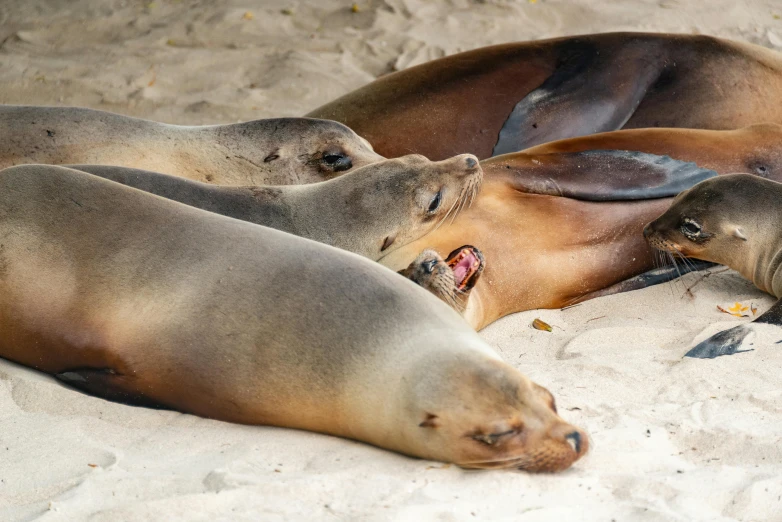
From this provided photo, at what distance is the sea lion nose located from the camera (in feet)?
9.32

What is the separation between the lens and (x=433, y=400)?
113 inches

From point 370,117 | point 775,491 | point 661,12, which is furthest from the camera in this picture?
point 661,12

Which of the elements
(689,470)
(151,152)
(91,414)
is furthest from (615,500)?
(151,152)

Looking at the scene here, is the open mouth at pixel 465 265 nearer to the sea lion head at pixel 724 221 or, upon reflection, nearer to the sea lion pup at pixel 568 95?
the sea lion head at pixel 724 221

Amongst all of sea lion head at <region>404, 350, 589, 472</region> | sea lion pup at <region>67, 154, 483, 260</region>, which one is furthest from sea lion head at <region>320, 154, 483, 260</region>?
sea lion head at <region>404, 350, 589, 472</region>

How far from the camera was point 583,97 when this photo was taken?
5.63 meters

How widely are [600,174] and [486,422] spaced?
2.28 metres

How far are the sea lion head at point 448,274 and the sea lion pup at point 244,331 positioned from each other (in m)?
0.51

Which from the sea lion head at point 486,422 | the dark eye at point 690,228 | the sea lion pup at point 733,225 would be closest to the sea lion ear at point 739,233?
the sea lion pup at point 733,225

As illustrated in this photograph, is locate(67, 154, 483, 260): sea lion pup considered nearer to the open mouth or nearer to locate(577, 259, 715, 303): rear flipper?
the open mouth

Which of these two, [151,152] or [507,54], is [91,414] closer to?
[151,152]

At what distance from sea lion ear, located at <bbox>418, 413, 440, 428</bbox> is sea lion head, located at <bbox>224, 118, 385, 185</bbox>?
2.39 m

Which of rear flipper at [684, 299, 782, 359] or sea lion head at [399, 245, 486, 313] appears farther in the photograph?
sea lion head at [399, 245, 486, 313]

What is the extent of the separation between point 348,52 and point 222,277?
4730mm
